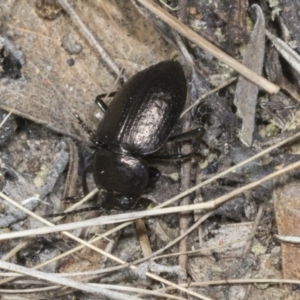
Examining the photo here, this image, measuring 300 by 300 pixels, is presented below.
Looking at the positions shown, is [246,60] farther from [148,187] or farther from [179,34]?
[148,187]

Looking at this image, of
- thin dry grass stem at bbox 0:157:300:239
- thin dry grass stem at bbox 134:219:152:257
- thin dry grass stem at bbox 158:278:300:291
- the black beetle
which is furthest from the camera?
thin dry grass stem at bbox 134:219:152:257

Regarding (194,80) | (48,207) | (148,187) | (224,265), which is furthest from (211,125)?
(48,207)

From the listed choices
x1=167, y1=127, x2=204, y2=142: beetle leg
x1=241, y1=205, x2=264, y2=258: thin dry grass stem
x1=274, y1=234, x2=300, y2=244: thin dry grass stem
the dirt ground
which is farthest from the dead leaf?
x1=274, y1=234, x2=300, y2=244: thin dry grass stem

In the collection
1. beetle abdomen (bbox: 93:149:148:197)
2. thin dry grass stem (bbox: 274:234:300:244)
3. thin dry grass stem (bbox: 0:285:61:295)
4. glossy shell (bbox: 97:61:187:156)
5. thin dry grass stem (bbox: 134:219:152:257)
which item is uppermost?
glossy shell (bbox: 97:61:187:156)

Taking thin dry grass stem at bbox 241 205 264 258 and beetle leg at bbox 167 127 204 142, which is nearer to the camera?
thin dry grass stem at bbox 241 205 264 258

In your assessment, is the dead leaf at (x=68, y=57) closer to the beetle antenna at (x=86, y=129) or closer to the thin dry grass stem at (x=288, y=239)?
the beetle antenna at (x=86, y=129)

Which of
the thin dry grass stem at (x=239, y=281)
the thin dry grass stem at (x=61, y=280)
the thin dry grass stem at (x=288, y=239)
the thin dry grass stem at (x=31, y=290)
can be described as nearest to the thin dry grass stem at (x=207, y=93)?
the thin dry grass stem at (x=288, y=239)

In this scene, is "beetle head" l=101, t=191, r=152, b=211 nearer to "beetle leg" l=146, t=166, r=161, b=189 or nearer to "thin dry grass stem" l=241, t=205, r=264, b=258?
"beetle leg" l=146, t=166, r=161, b=189
